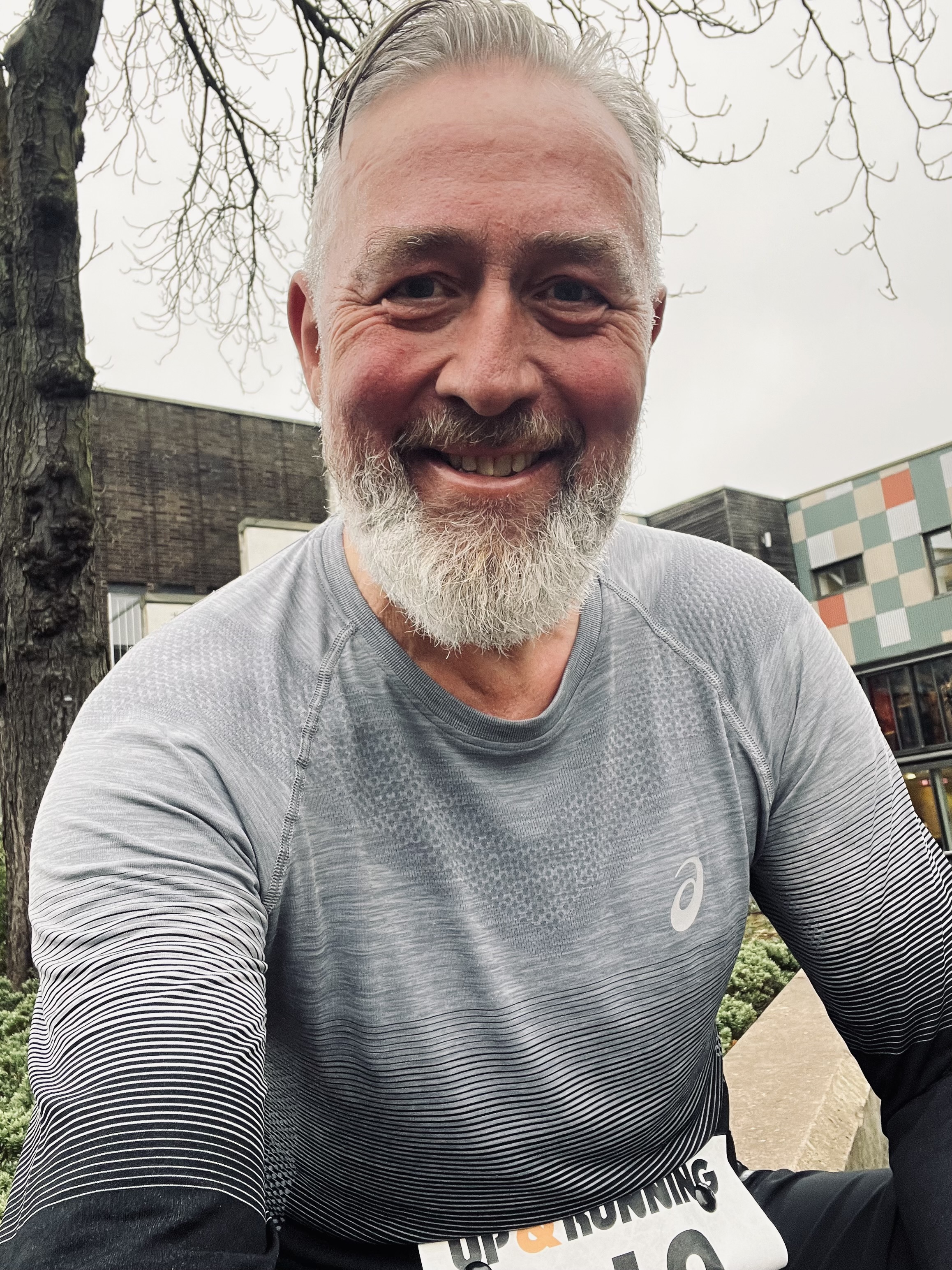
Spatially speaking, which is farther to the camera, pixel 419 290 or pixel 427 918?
pixel 419 290

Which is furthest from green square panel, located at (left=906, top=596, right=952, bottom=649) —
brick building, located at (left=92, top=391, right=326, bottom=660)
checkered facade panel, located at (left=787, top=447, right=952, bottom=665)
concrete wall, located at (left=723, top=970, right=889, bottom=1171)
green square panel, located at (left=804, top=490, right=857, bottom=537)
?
concrete wall, located at (left=723, top=970, right=889, bottom=1171)

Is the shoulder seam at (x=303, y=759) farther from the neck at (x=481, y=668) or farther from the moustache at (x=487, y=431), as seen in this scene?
the moustache at (x=487, y=431)

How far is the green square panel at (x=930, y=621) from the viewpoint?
21344 mm

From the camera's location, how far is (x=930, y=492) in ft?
70.6

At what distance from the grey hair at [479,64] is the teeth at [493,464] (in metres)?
0.37

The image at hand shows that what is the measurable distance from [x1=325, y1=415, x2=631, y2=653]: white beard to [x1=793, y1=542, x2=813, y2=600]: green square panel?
23.4 m

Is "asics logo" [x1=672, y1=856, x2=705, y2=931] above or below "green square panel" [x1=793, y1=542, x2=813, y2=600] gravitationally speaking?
below

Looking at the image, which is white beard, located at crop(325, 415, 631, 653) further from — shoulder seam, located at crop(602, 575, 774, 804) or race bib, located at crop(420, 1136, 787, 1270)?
race bib, located at crop(420, 1136, 787, 1270)

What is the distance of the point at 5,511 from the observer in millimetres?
4789

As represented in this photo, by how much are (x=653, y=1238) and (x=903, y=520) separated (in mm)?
22845

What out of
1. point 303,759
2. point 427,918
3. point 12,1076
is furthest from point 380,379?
point 12,1076

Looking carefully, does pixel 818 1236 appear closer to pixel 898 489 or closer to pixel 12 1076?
Answer: pixel 12 1076

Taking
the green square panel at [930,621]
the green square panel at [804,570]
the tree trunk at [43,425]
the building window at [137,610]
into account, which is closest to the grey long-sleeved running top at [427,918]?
the tree trunk at [43,425]

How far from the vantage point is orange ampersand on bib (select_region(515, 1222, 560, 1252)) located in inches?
53.9
